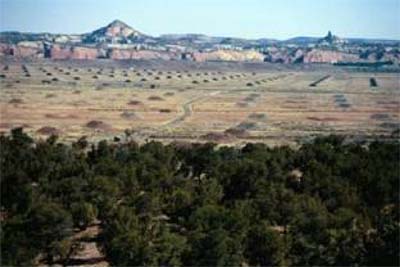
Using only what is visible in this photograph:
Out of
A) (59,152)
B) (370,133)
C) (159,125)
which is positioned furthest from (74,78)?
(59,152)

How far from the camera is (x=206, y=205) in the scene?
3031 cm

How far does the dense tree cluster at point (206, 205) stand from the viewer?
25.9 m

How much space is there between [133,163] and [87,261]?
40.7 feet

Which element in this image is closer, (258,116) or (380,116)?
(258,116)

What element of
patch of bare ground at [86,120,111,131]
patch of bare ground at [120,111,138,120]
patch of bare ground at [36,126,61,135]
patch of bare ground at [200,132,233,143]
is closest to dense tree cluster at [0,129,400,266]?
patch of bare ground at [200,132,233,143]

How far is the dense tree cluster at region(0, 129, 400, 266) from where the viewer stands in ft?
84.9

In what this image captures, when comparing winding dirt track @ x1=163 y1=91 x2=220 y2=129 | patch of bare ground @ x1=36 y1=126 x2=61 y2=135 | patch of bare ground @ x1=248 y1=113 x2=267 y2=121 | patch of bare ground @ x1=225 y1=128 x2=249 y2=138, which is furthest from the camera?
patch of bare ground @ x1=248 y1=113 x2=267 y2=121

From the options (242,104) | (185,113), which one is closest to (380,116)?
(242,104)

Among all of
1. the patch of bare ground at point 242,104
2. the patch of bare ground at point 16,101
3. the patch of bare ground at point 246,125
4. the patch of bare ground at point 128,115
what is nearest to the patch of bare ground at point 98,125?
the patch of bare ground at point 128,115

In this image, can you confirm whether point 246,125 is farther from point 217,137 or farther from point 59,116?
point 59,116

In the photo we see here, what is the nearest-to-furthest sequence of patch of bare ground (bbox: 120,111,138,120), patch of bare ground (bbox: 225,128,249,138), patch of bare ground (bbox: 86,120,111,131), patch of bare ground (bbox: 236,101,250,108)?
patch of bare ground (bbox: 225,128,249,138), patch of bare ground (bbox: 86,120,111,131), patch of bare ground (bbox: 120,111,138,120), patch of bare ground (bbox: 236,101,250,108)

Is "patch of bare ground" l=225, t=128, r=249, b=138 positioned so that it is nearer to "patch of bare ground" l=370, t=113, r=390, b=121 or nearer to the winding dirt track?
the winding dirt track

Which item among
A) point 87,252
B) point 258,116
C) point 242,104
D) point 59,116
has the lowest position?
point 242,104

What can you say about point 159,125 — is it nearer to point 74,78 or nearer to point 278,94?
point 278,94
